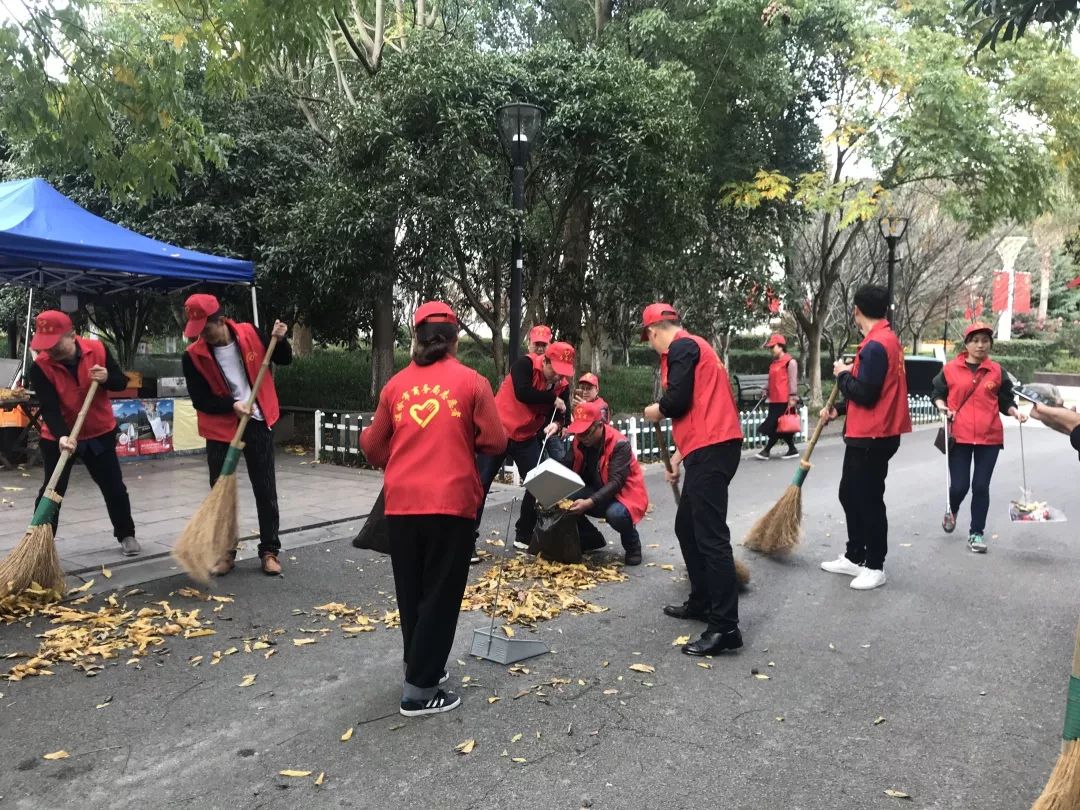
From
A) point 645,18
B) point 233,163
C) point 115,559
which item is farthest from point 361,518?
point 645,18

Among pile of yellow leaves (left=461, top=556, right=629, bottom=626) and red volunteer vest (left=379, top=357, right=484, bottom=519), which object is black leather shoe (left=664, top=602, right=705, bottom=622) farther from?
red volunteer vest (left=379, top=357, right=484, bottom=519)

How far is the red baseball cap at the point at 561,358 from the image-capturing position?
613cm

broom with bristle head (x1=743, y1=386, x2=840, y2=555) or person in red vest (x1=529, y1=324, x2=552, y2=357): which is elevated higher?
person in red vest (x1=529, y1=324, x2=552, y2=357)

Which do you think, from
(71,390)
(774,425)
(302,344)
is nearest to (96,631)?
(71,390)

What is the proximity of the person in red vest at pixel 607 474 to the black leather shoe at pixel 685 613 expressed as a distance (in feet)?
3.68

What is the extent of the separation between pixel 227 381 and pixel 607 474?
2611 mm

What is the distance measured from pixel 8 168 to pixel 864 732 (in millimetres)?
16193

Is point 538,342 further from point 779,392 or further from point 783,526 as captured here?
point 779,392

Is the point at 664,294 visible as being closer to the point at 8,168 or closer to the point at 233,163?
the point at 233,163

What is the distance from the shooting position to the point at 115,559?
629cm

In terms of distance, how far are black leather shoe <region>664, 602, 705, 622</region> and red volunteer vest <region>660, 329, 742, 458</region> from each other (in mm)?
958

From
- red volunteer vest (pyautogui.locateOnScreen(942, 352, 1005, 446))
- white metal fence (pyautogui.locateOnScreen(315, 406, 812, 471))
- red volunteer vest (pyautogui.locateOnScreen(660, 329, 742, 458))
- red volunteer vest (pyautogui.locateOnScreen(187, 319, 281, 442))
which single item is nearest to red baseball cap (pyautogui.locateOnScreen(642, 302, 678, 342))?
red volunteer vest (pyautogui.locateOnScreen(660, 329, 742, 458))

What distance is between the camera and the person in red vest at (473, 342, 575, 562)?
615 cm

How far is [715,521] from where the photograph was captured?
15.3 ft
